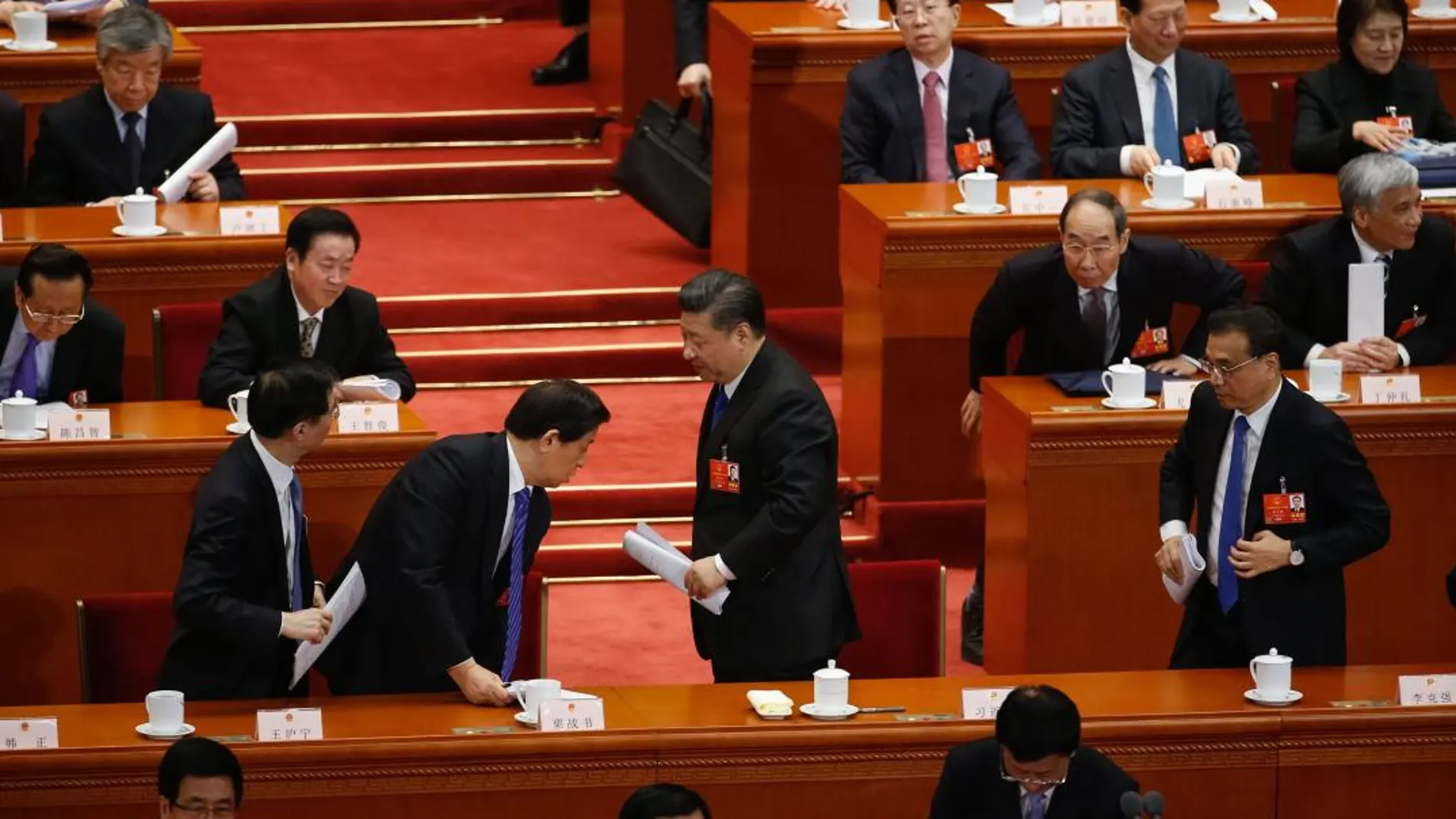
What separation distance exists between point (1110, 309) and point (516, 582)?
175 cm

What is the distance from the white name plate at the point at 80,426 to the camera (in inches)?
221

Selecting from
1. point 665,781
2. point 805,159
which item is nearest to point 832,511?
point 665,781

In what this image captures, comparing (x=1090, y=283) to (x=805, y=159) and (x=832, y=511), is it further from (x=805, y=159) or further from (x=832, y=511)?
(x=805, y=159)

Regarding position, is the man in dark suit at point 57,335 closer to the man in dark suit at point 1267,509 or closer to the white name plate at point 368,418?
the white name plate at point 368,418

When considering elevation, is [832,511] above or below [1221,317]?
below

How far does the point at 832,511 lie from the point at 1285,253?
158cm

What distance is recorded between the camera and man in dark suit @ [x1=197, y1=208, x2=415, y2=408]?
571cm

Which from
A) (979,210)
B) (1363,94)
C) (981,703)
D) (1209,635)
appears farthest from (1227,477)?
(1363,94)

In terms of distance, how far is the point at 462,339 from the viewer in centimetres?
757

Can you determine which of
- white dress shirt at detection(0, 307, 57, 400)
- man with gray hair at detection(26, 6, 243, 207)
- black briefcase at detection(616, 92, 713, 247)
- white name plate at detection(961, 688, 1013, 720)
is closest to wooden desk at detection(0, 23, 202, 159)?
man with gray hair at detection(26, 6, 243, 207)

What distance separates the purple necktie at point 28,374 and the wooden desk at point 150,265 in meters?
0.48

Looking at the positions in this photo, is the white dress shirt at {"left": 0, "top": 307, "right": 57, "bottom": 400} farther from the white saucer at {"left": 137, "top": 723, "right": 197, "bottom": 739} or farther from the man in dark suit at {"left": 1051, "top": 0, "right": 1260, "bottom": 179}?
the man in dark suit at {"left": 1051, "top": 0, "right": 1260, "bottom": 179}

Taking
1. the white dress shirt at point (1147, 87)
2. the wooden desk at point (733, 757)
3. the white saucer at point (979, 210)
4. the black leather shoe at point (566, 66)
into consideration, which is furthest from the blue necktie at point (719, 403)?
the black leather shoe at point (566, 66)

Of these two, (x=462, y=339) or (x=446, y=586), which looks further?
(x=462, y=339)
